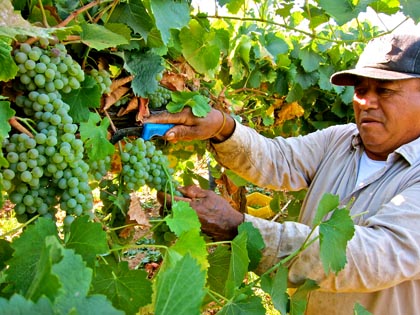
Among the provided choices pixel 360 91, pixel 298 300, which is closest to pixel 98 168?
pixel 298 300

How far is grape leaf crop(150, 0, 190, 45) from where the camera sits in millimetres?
1096

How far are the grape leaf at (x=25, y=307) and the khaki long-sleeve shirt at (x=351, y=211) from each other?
1.02m

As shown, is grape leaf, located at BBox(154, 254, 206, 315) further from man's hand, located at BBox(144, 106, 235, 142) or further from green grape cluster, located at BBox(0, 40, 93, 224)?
man's hand, located at BBox(144, 106, 235, 142)

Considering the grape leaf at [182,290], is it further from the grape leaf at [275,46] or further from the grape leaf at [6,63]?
the grape leaf at [275,46]

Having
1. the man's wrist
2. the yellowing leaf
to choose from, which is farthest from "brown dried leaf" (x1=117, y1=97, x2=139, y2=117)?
the yellowing leaf

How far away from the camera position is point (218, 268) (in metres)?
1.36

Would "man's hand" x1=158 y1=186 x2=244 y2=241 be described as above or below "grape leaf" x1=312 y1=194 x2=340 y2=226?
below

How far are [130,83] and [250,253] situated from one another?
0.65 meters

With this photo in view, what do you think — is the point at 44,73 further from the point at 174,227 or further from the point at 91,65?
the point at 174,227

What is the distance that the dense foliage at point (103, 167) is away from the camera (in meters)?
0.69

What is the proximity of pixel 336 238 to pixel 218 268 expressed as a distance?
378 mm

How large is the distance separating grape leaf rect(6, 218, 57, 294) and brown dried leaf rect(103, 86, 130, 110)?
1.58 feet

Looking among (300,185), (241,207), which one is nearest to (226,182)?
(241,207)

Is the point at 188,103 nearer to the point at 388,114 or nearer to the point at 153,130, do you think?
the point at 153,130
